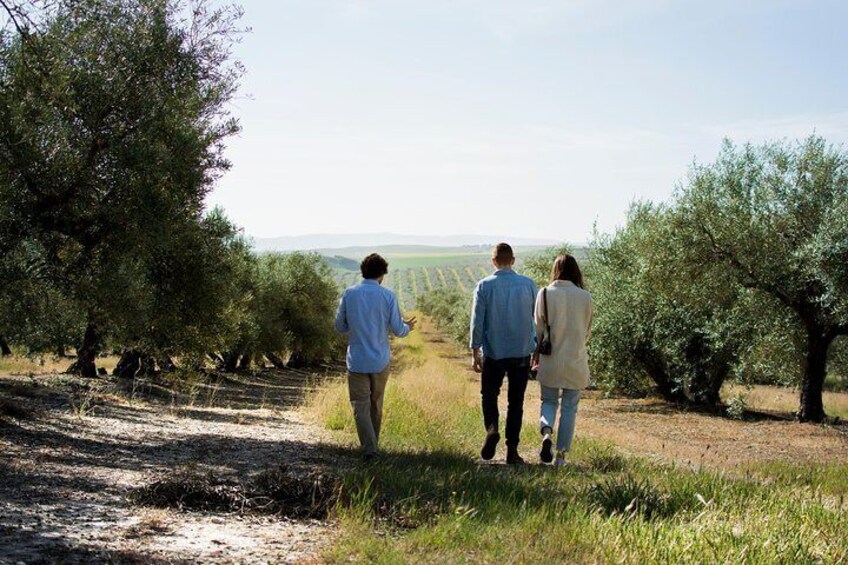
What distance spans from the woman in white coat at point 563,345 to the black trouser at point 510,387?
0.77 ft

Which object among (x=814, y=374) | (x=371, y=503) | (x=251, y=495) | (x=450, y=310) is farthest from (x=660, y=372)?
(x=450, y=310)

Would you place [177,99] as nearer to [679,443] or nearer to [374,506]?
[374,506]

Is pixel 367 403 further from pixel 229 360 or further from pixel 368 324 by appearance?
pixel 229 360

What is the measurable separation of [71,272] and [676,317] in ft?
67.4

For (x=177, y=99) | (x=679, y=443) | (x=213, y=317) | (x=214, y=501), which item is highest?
(x=177, y=99)

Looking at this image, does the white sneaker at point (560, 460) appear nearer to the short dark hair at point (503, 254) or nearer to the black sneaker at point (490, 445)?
the black sneaker at point (490, 445)

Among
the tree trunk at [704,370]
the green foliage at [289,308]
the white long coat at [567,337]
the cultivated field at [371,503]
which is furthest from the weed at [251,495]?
the green foliage at [289,308]

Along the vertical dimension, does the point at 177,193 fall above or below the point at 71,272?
above

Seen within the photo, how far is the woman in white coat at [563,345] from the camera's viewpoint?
29.1 ft

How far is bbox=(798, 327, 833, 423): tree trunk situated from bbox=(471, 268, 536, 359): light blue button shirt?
13.7 meters

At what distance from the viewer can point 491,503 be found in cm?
577

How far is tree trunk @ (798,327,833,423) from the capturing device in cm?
1994

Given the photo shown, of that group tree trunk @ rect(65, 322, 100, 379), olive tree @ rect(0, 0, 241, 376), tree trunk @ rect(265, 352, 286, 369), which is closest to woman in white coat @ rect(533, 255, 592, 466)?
olive tree @ rect(0, 0, 241, 376)

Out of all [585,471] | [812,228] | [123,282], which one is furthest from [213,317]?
[812,228]
